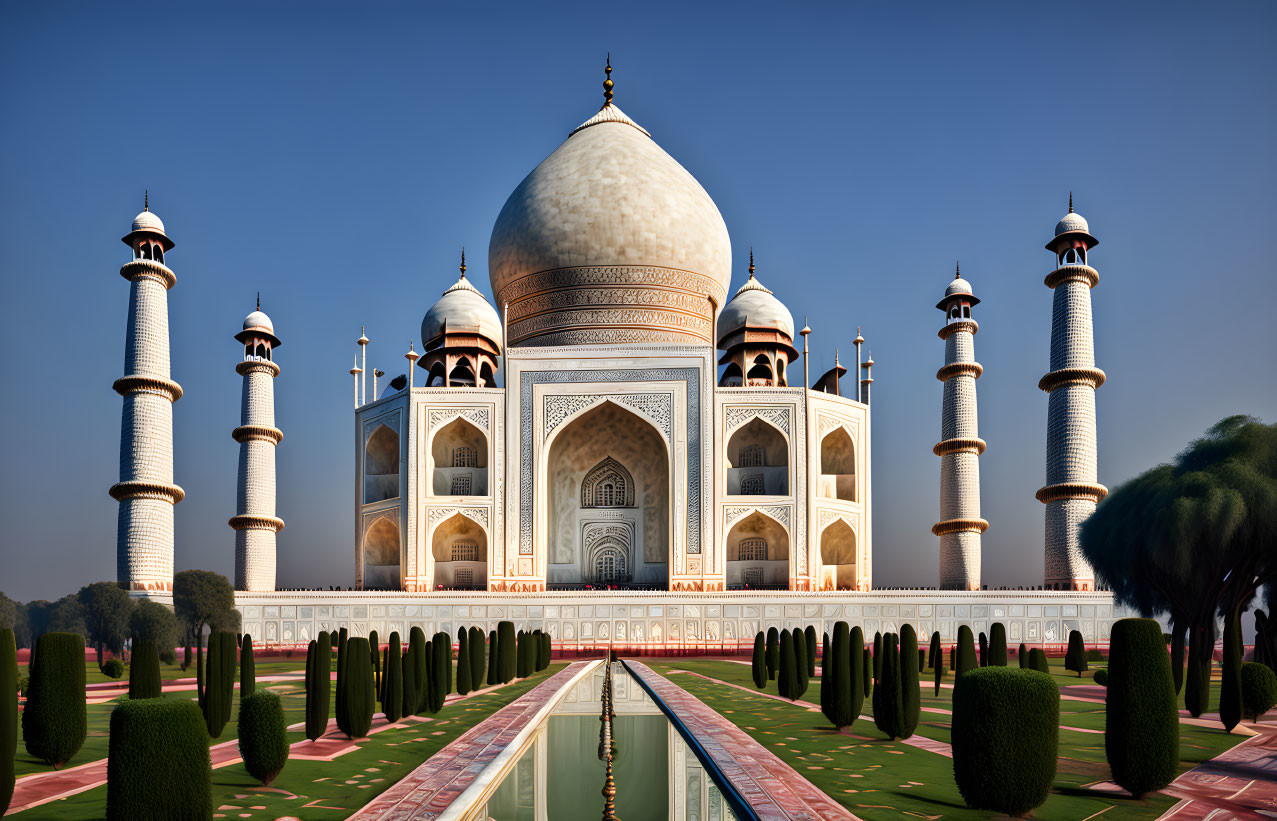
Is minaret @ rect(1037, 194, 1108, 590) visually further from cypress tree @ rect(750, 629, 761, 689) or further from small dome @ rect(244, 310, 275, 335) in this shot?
small dome @ rect(244, 310, 275, 335)

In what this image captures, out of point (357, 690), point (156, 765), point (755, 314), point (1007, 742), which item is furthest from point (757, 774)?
point (755, 314)

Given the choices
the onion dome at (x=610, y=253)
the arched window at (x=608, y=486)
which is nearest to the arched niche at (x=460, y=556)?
the arched window at (x=608, y=486)

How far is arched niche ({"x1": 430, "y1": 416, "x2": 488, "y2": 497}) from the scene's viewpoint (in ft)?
69.9

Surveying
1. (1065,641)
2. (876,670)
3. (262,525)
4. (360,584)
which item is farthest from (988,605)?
(262,525)

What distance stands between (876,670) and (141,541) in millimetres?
13652

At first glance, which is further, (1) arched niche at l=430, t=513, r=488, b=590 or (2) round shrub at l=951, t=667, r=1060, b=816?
(1) arched niche at l=430, t=513, r=488, b=590

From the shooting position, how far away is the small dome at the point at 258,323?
21.5 m

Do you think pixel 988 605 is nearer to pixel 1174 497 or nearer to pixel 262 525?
pixel 1174 497

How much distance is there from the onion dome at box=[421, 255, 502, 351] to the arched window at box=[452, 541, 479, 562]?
4.93 meters

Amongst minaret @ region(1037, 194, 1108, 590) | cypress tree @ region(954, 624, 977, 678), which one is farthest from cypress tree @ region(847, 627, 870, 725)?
minaret @ region(1037, 194, 1108, 590)

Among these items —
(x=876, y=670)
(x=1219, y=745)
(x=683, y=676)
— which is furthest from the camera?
(x=683, y=676)

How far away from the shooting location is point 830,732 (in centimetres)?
761

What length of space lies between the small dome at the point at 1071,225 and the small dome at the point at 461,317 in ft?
39.6

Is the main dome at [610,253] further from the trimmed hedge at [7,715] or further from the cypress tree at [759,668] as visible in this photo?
the trimmed hedge at [7,715]
